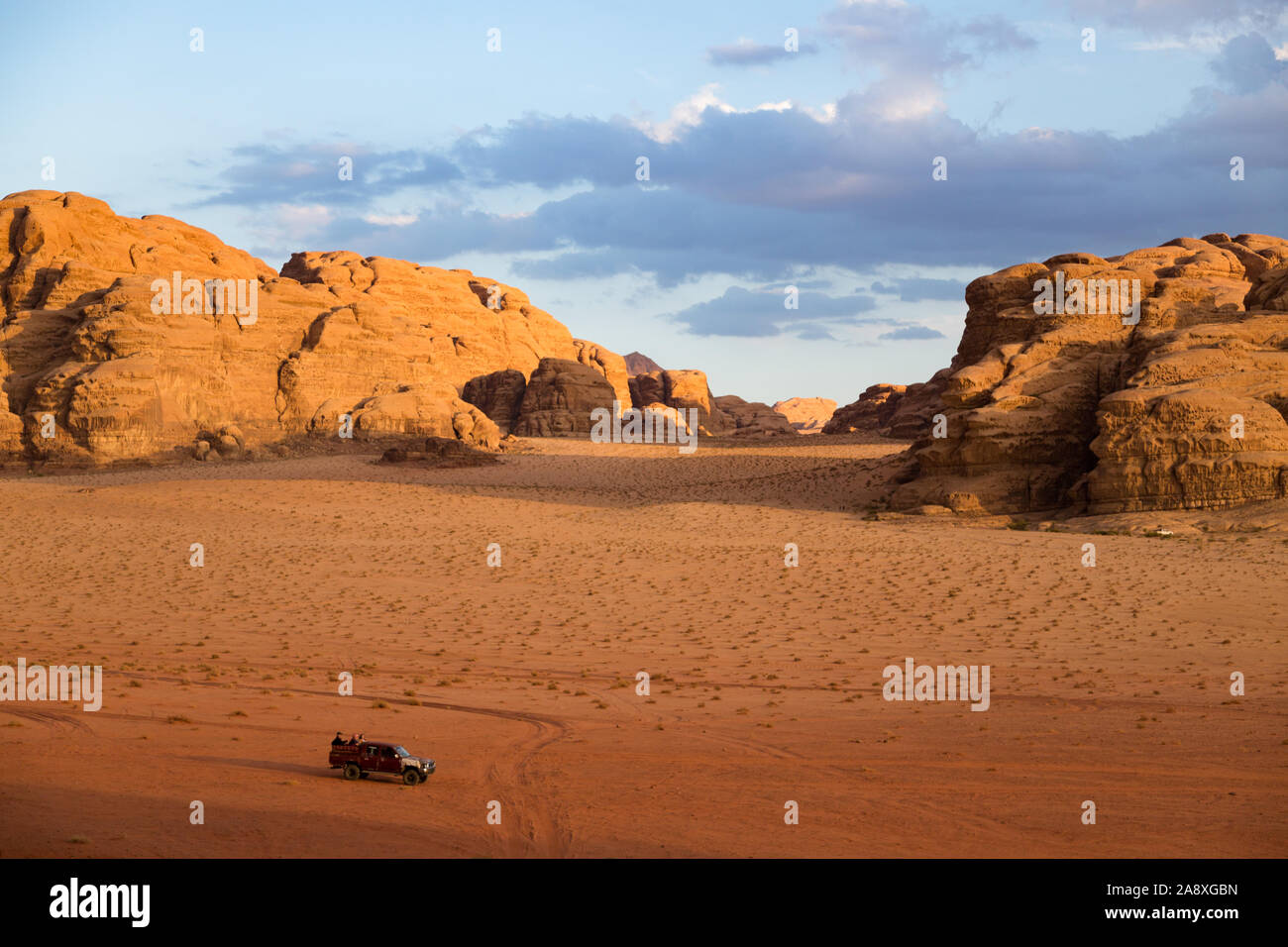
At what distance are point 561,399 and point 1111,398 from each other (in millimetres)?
39773

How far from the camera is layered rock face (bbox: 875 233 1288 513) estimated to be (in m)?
26.5

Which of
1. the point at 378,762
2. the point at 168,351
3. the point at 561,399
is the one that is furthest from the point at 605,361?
the point at 378,762

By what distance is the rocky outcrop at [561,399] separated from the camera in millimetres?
61906

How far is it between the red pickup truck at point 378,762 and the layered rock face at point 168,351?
128 ft

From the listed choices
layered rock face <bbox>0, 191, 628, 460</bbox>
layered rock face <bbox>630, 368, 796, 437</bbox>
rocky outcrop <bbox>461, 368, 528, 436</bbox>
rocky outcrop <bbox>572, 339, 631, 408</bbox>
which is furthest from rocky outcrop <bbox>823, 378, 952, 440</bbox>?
layered rock face <bbox>0, 191, 628, 460</bbox>

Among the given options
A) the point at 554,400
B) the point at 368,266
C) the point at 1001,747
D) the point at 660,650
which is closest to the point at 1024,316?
the point at 660,650

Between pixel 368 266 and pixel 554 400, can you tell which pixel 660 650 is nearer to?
pixel 554 400

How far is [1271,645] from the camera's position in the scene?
51.3 feet

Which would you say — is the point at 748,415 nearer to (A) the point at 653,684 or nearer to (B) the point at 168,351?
(B) the point at 168,351

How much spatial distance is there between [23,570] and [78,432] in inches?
889

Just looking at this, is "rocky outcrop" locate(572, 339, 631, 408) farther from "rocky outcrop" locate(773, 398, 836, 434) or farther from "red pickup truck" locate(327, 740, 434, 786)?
"rocky outcrop" locate(773, 398, 836, 434)

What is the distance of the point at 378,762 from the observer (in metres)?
9.58

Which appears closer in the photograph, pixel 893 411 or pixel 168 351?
pixel 168 351

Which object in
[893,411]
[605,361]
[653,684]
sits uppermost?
[605,361]
